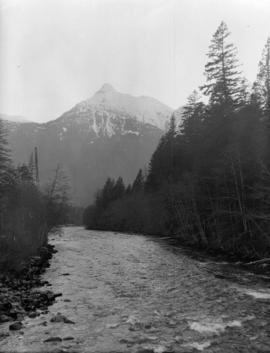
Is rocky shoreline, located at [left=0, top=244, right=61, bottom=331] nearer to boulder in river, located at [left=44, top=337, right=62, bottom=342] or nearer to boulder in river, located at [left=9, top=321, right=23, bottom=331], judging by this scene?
boulder in river, located at [left=9, top=321, right=23, bottom=331]

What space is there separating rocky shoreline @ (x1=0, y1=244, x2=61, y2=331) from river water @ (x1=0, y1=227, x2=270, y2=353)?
0.38m

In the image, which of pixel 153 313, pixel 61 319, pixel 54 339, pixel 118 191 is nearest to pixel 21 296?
pixel 61 319

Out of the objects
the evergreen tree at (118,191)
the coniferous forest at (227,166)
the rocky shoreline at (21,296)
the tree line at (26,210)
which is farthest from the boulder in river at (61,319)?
the evergreen tree at (118,191)

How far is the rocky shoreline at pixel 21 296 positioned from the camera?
32.2 ft

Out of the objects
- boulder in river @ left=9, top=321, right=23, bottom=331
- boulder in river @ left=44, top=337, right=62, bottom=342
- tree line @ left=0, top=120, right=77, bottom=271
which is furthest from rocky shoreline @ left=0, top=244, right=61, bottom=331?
tree line @ left=0, top=120, right=77, bottom=271

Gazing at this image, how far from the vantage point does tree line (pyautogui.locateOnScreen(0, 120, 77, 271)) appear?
71.2 ft

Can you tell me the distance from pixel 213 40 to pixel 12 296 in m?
29.0

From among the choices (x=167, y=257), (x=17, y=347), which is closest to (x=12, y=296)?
(x=17, y=347)

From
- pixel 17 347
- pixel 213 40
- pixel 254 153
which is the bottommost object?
pixel 17 347

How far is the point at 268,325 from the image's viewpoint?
30.1ft

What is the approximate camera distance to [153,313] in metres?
10.2

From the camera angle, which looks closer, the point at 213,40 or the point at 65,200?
the point at 213,40

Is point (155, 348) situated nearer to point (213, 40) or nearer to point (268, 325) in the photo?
point (268, 325)

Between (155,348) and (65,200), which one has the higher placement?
(65,200)
